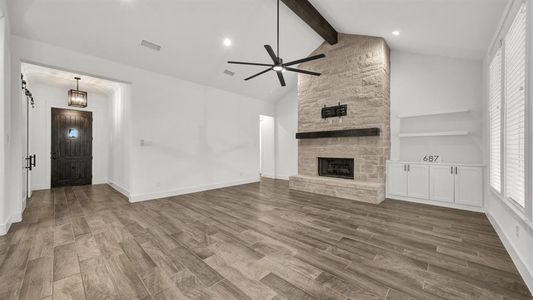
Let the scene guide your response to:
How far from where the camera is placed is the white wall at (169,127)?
3957 mm

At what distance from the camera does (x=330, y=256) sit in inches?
90.5

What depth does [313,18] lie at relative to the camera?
442 cm

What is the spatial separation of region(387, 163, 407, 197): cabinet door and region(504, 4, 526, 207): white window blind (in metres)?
2.13

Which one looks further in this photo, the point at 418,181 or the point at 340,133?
the point at 340,133

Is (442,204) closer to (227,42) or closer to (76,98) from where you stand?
(227,42)

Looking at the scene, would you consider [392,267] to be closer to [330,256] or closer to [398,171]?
[330,256]

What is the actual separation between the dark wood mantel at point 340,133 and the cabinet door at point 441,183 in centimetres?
132

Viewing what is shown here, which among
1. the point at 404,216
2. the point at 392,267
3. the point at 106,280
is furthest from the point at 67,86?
the point at 404,216

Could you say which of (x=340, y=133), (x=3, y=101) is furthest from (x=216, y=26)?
(x=340, y=133)

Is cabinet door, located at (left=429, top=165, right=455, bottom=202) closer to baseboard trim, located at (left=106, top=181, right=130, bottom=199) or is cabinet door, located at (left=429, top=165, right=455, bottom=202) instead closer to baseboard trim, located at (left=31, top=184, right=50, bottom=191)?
baseboard trim, located at (left=106, top=181, right=130, bottom=199)

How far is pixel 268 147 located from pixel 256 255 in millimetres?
6275

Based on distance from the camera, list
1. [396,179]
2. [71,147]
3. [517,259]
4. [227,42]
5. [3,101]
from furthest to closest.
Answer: [71,147], [396,179], [227,42], [3,101], [517,259]

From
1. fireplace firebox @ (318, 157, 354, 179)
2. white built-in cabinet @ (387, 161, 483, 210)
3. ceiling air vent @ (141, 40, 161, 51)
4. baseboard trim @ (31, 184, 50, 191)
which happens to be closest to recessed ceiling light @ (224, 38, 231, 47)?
ceiling air vent @ (141, 40, 161, 51)

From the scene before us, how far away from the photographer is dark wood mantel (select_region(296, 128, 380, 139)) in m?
4.74
